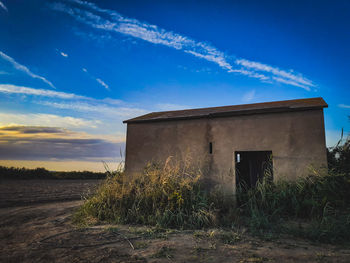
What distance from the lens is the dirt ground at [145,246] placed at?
3.07 m

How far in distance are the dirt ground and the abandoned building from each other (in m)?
2.43

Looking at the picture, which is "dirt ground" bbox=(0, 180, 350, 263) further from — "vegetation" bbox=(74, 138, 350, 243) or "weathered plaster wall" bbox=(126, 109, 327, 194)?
"weathered plaster wall" bbox=(126, 109, 327, 194)

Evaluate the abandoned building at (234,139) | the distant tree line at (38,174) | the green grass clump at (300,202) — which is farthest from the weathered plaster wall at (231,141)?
the distant tree line at (38,174)

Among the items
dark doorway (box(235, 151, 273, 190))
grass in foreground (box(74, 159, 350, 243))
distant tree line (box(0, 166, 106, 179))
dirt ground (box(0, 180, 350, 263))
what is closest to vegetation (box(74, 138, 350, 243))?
grass in foreground (box(74, 159, 350, 243))

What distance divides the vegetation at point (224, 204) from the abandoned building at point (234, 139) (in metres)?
0.44

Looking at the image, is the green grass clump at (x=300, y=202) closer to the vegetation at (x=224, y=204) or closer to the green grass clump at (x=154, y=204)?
the vegetation at (x=224, y=204)

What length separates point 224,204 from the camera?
5.68 meters

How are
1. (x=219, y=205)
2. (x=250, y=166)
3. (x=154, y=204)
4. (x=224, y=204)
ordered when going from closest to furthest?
(x=154, y=204), (x=219, y=205), (x=224, y=204), (x=250, y=166)

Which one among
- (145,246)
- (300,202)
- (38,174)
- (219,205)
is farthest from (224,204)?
(38,174)

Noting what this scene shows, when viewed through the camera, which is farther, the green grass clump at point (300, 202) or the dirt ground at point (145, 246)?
the green grass clump at point (300, 202)

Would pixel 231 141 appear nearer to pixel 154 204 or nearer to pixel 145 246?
pixel 154 204

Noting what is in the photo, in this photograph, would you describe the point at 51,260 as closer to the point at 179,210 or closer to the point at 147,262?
the point at 147,262

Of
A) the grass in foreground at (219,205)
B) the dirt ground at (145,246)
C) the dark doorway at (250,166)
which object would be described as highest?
the dark doorway at (250,166)

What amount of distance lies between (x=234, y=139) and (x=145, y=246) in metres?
3.96
